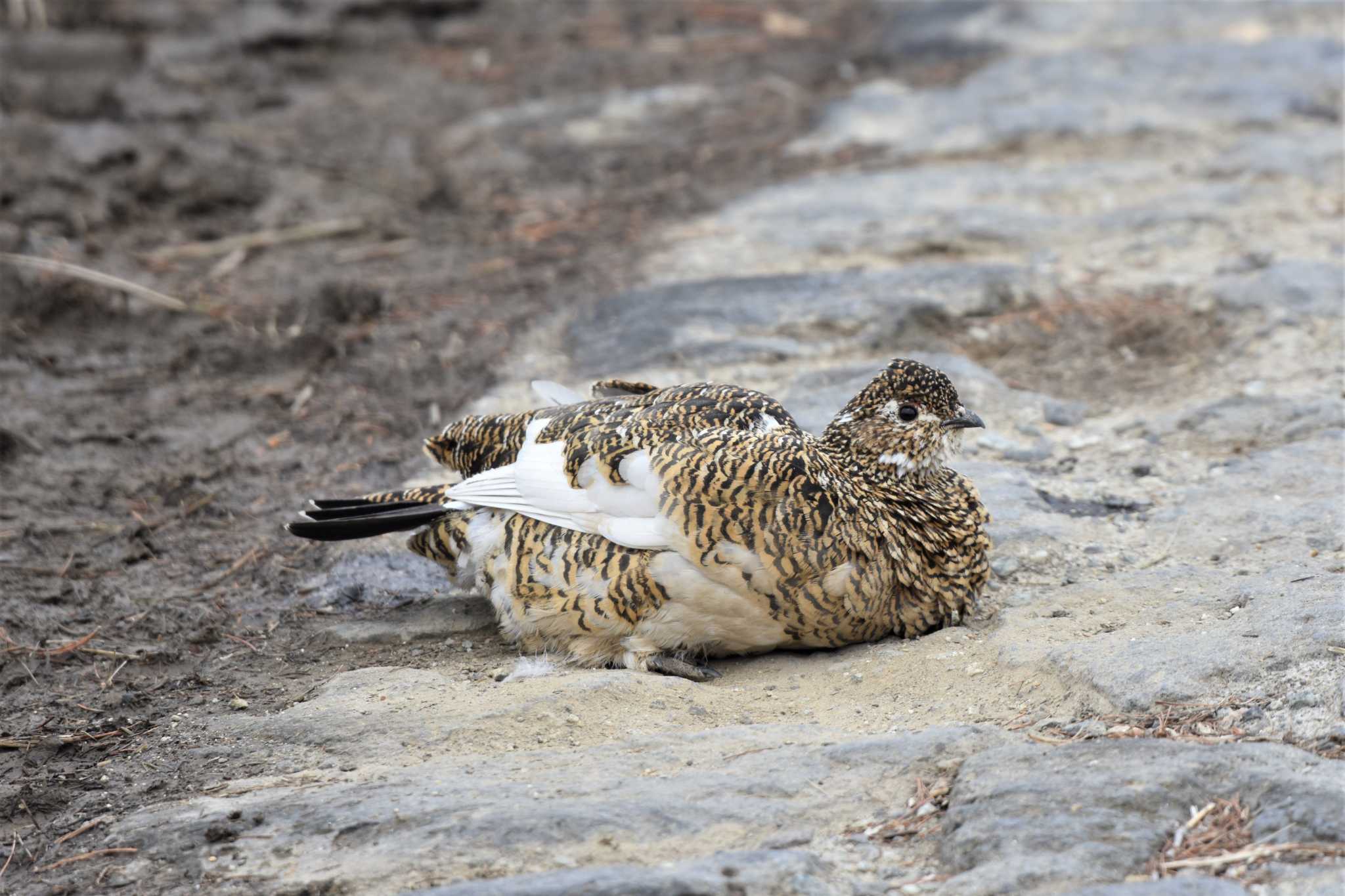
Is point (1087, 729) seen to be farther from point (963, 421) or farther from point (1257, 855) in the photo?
point (963, 421)

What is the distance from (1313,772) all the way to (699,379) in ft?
10.7

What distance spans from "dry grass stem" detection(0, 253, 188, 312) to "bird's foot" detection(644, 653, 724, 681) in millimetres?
3932

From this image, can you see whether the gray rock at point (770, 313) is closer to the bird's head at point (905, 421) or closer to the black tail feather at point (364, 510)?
the bird's head at point (905, 421)

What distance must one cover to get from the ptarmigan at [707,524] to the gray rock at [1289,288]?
2.28 meters

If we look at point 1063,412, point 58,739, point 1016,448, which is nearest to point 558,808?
point 58,739

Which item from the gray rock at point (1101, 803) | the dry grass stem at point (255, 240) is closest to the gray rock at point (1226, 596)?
the gray rock at point (1101, 803)

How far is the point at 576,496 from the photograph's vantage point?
161 inches

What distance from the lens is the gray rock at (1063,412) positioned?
17.6ft

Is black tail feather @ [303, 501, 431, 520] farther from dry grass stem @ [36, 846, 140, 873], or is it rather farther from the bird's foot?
dry grass stem @ [36, 846, 140, 873]

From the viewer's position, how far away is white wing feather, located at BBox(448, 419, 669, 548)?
399 centimetres

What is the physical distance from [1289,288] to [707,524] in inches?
133

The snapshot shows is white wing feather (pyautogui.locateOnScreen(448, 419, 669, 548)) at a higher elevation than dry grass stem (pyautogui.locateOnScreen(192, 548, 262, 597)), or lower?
higher

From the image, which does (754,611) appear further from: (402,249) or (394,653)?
(402,249)

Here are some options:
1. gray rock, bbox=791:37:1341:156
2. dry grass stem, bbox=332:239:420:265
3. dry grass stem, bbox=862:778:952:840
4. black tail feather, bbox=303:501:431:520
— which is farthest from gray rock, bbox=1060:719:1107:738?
gray rock, bbox=791:37:1341:156
